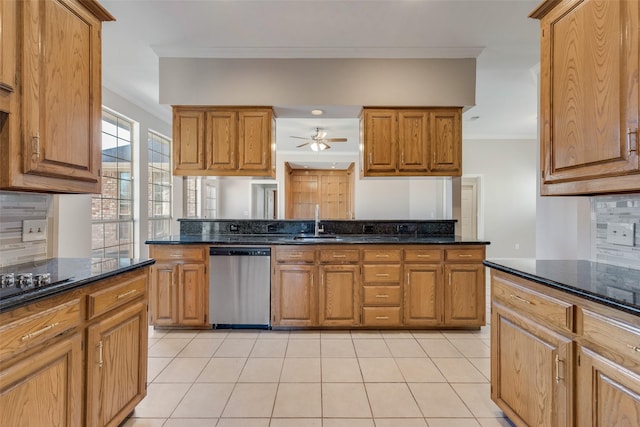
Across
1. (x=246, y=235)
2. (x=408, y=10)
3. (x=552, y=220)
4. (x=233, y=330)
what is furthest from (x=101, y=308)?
(x=552, y=220)

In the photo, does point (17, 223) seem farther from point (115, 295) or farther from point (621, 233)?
point (621, 233)

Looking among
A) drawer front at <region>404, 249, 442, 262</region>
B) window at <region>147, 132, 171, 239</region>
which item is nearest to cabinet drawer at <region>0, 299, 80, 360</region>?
drawer front at <region>404, 249, 442, 262</region>

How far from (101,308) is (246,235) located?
2327 millimetres

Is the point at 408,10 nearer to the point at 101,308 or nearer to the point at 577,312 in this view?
the point at 577,312

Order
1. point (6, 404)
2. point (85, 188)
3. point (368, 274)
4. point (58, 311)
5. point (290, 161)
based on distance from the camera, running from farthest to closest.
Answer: point (290, 161) → point (368, 274) → point (85, 188) → point (58, 311) → point (6, 404)

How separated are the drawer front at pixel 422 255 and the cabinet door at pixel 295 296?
949 millimetres

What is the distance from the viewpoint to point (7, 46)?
4.15 feet

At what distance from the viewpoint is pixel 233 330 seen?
3.16 meters

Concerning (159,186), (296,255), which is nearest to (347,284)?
(296,255)

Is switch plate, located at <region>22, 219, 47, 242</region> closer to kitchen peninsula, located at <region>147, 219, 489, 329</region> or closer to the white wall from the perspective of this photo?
kitchen peninsula, located at <region>147, 219, 489, 329</region>

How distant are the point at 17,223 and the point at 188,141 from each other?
1.70m

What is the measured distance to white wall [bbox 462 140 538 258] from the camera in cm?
650

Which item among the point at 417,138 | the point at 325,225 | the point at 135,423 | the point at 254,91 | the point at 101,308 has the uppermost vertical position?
the point at 254,91

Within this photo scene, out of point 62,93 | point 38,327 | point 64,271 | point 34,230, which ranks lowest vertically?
point 38,327
